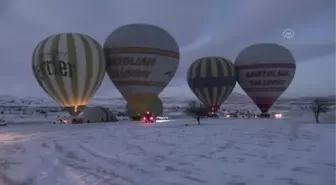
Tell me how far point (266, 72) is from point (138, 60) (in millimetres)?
18644

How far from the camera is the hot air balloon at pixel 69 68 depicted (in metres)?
34.4

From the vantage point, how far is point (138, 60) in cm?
3831

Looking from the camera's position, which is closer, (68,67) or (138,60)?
(68,67)

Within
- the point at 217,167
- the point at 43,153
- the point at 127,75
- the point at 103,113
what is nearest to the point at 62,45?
the point at 127,75

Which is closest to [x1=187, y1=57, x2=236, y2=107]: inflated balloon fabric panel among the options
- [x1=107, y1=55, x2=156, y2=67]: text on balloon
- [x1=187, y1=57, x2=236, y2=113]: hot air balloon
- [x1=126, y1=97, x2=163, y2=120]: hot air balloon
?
[x1=187, y1=57, x2=236, y2=113]: hot air balloon

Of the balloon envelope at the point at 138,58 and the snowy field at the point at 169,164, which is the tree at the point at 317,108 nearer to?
the balloon envelope at the point at 138,58

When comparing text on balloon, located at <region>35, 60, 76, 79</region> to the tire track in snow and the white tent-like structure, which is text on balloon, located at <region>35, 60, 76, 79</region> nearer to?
the white tent-like structure

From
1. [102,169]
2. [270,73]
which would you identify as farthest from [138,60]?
[102,169]

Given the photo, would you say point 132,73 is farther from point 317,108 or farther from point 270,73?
point 317,108

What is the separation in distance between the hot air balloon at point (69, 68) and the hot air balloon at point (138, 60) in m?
3.10

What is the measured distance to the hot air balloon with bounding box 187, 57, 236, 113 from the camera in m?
49.9

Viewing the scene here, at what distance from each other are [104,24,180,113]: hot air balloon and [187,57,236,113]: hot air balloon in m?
10.9

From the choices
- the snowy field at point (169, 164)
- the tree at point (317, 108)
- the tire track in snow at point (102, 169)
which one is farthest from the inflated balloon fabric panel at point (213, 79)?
the tire track in snow at point (102, 169)

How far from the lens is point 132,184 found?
8422 millimetres
